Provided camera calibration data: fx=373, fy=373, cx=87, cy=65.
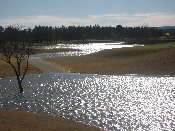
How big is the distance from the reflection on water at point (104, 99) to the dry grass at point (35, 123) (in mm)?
2009

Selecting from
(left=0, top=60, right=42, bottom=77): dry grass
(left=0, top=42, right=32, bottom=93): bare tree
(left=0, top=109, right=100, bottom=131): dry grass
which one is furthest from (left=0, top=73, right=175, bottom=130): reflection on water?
(left=0, top=60, right=42, bottom=77): dry grass

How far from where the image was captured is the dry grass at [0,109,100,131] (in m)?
23.3

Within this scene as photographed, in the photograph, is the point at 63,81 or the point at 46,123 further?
the point at 63,81

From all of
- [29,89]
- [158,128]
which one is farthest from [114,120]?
[29,89]

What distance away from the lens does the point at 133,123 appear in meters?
26.7

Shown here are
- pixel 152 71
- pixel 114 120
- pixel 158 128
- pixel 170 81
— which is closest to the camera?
pixel 158 128

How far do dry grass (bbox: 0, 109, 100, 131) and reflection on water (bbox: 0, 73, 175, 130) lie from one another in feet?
6.59

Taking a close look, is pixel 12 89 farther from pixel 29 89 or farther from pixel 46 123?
pixel 46 123

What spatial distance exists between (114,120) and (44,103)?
10.1m

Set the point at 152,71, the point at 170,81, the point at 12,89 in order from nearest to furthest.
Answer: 1. the point at 12,89
2. the point at 170,81
3. the point at 152,71

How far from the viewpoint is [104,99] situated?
125 feet

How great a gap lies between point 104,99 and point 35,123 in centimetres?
1433

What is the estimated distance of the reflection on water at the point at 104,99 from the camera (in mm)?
27922

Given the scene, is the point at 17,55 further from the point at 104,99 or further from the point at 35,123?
the point at 35,123
